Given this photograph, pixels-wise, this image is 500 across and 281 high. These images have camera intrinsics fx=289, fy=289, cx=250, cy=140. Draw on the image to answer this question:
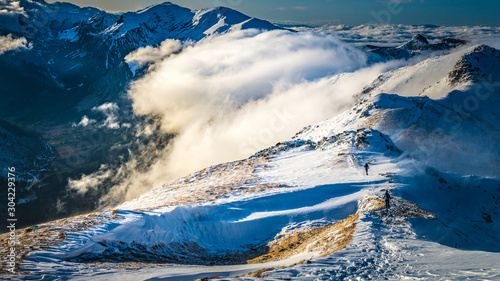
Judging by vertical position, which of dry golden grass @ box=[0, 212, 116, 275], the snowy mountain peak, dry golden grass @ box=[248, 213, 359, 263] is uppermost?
the snowy mountain peak

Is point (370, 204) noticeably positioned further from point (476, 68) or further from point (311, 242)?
point (476, 68)

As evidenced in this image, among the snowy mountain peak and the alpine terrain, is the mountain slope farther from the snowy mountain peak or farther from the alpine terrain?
the snowy mountain peak

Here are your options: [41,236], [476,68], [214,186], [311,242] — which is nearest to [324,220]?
[311,242]

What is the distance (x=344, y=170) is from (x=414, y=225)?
23593 millimetres

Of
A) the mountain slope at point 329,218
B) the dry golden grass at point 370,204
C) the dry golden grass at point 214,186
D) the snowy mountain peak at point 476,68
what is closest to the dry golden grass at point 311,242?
the mountain slope at point 329,218

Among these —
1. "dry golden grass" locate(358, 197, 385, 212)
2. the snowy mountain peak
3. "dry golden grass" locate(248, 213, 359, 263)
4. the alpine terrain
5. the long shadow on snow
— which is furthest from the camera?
the snowy mountain peak

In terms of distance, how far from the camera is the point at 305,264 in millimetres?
17938

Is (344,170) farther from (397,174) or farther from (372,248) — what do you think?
(372,248)

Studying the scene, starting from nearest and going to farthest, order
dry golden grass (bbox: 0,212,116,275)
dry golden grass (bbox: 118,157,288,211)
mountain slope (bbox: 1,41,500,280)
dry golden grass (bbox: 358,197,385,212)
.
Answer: mountain slope (bbox: 1,41,500,280) < dry golden grass (bbox: 0,212,116,275) < dry golden grass (bbox: 358,197,385,212) < dry golden grass (bbox: 118,157,288,211)

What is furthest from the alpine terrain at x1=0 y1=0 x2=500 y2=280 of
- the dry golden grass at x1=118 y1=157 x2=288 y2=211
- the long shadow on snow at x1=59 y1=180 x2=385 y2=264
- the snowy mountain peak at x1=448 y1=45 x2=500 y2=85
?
the snowy mountain peak at x1=448 y1=45 x2=500 y2=85

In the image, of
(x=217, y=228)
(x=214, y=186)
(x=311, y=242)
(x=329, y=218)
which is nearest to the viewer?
(x=311, y=242)

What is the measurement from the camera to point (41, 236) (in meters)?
25.3

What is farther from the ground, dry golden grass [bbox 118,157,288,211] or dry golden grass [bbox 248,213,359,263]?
dry golden grass [bbox 118,157,288,211]

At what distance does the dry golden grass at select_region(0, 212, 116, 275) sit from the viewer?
21.7 m
